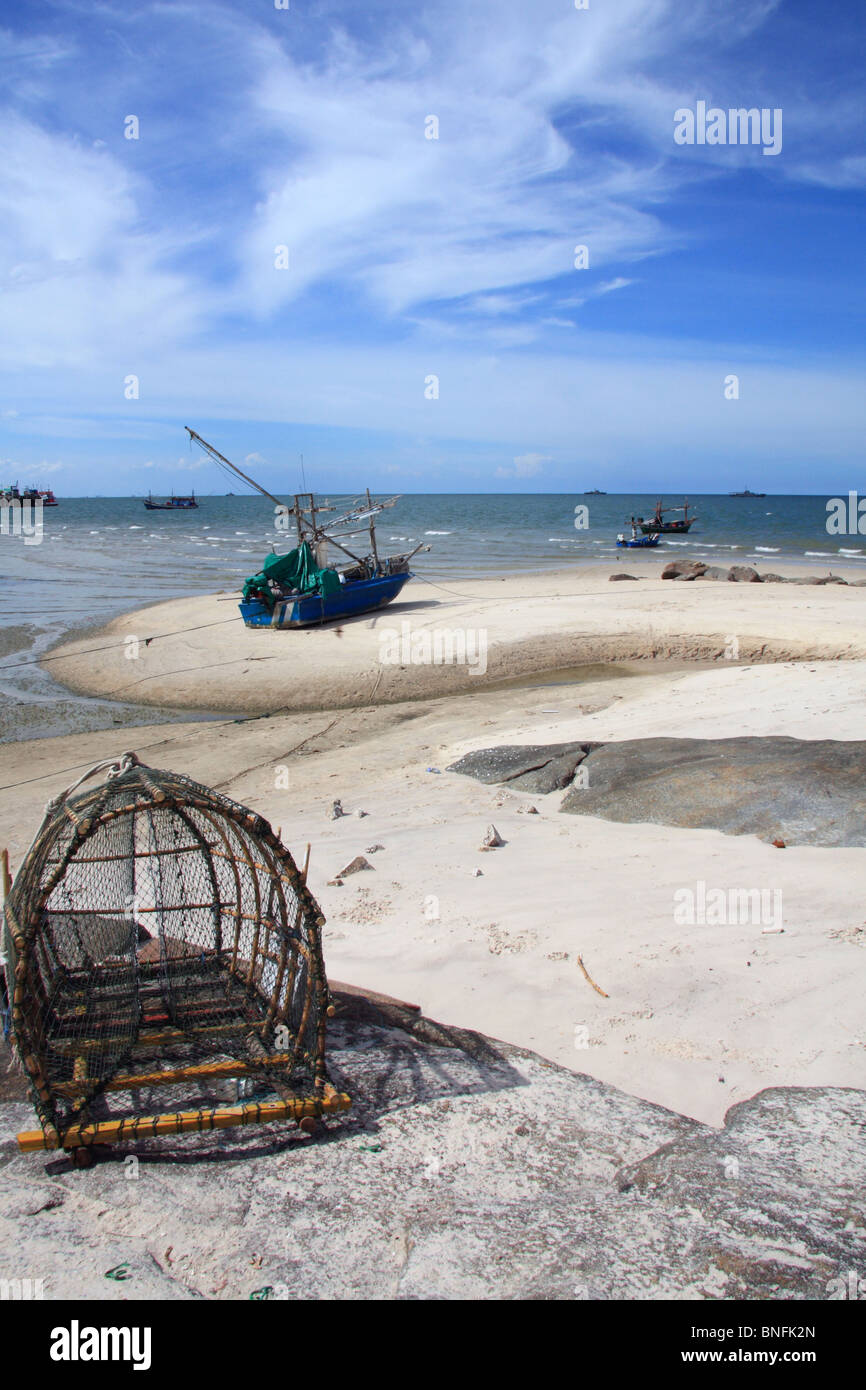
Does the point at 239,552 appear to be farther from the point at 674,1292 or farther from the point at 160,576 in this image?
the point at 674,1292

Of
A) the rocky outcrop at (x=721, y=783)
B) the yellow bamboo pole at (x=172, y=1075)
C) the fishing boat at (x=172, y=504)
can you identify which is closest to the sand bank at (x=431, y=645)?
the rocky outcrop at (x=721, y=783)

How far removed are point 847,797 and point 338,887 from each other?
4.26m

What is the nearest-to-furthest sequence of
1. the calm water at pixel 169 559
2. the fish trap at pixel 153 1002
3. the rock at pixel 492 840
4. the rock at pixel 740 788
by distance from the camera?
1. the fish trap at pixel 153 1002
2. the rock at pixel 740 788
3. the rock at pixel 492 840
4. the calm water at pixel 169 559

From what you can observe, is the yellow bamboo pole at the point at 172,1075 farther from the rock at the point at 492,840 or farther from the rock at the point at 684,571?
the rock at the point at 684,571

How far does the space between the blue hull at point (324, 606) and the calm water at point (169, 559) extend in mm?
2786

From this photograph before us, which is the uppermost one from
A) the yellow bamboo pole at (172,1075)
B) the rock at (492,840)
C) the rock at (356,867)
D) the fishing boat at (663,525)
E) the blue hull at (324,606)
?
the fishing boat at (663,525)

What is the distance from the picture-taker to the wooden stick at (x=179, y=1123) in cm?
358

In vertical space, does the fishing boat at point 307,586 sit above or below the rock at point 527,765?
above

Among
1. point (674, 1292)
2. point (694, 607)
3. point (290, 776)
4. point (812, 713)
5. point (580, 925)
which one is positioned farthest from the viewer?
point (694, 607)

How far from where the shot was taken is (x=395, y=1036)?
4590mm

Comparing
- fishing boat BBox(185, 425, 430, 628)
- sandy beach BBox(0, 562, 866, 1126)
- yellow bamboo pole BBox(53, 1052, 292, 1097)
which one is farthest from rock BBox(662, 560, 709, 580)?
yellow bamboo pole BBox(53, 1052, 292, 1097)

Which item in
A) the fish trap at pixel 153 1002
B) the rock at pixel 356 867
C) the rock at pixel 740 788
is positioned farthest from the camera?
the rock at pixel 356 867

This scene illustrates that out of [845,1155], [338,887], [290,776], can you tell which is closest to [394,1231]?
[845,1155]

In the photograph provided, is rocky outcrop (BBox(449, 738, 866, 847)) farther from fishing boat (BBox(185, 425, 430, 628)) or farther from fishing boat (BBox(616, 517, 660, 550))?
fishing boat (BBox(616, 517, 660, 550))
